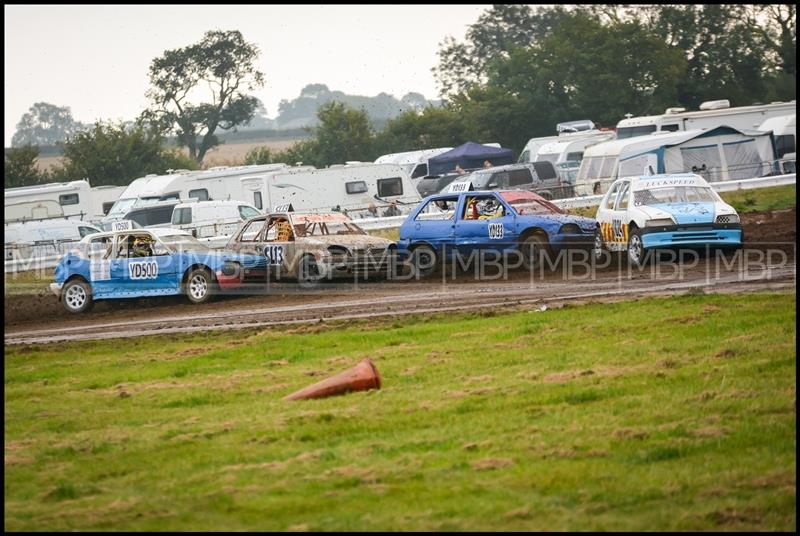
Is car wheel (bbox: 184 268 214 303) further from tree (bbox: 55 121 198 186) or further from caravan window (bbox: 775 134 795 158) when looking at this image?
tree (bbox: 55 121 198 186)

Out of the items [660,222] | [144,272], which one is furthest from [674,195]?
[144,272]

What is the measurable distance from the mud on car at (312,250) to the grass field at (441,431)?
20.6 feet

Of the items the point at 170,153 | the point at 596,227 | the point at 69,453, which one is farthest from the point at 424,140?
the point at 69,453

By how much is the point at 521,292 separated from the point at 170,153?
3961cm

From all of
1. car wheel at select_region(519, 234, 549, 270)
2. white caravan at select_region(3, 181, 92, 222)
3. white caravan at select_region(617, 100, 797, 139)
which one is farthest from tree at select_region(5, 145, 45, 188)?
car wheel at select_region(519, 234, 549, 270)

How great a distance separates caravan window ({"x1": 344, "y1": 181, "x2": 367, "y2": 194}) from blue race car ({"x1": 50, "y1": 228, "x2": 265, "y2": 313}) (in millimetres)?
16006

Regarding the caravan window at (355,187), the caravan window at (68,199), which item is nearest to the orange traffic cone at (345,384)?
the caravan window at (355,187)

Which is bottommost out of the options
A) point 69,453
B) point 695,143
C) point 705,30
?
point 69,453

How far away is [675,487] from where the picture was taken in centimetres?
691

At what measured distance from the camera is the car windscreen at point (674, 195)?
20172mm

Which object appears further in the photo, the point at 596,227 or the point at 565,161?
the point at 565,161

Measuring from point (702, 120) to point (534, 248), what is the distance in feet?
63.4

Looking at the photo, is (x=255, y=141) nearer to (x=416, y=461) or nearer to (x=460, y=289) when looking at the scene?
(x=460, y=289)

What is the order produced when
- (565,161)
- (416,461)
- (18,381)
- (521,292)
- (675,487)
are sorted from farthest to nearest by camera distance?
1. (565,161)
2. (521,292)
3. (18,381)
4. (416,461)
5. (675,487)
